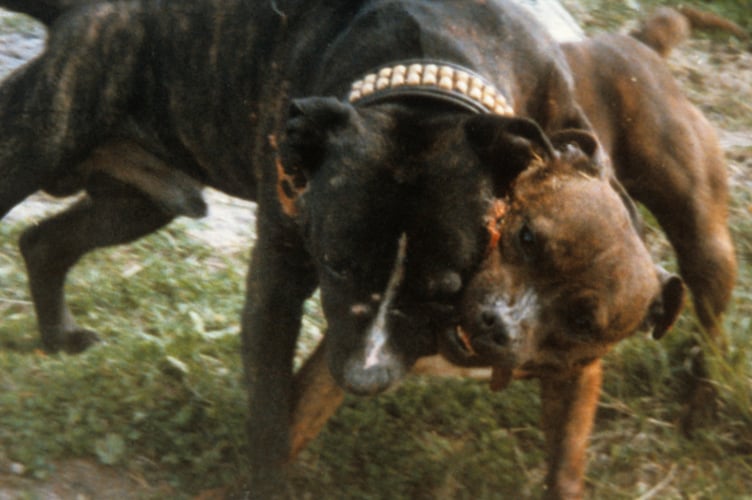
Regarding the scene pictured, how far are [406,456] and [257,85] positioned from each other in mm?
1117

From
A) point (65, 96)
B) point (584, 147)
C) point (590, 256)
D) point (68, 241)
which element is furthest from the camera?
point (68, 241)

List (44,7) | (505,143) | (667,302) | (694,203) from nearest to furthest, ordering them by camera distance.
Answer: (505,143) → (667,302) → (44,7) → (694,203)

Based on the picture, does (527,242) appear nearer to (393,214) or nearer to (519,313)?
(519,313)

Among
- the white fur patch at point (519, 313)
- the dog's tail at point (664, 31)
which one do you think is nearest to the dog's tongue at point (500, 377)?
the white fur patch at point (519, 313)

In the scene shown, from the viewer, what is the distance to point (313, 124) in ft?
8.49

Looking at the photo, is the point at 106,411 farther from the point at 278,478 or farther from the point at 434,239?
the point at 434,239

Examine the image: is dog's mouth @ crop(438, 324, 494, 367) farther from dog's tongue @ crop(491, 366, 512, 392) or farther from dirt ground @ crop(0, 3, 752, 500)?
dirt ground @ crop(0, 3, 752, 500)

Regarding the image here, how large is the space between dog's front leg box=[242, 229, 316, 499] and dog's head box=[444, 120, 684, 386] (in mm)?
479

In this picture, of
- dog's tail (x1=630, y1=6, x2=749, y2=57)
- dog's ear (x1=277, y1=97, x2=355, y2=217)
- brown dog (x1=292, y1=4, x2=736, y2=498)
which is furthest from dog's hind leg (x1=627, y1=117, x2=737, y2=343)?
dog's ear (x1=277, y1=97, x2=355, y2=217)

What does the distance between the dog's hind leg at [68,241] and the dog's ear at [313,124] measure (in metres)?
1.22

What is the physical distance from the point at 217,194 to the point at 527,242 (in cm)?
254

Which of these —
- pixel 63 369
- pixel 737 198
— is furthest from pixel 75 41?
pixel 737 198

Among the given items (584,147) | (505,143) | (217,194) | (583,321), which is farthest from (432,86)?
(217,194)

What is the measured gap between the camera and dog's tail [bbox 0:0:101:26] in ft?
11.2
